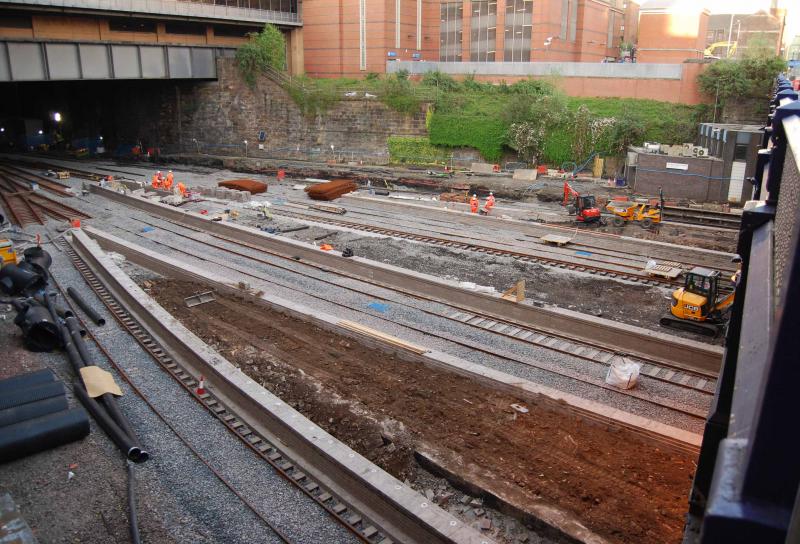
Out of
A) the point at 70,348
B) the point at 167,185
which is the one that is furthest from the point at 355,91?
the point at 70,348

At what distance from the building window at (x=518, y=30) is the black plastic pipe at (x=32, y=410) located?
41.9 m

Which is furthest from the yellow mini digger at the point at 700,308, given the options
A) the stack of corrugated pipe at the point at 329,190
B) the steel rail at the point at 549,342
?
the stack of corrugated pipe at the point at 329,190

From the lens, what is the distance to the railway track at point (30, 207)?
25938 millimetres

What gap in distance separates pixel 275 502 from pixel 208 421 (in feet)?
8.43

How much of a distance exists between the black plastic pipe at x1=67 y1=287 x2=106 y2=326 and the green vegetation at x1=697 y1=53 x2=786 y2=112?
107ft

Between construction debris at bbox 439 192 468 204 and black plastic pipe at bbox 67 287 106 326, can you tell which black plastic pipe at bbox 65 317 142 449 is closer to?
black plastic pipe at bbox 67 287 106 326

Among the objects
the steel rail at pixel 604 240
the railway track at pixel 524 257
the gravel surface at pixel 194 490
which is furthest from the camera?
the steel rail at pixel 604 240

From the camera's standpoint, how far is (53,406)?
1005 centimetres

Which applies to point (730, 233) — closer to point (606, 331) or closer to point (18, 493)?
point (606, 331)

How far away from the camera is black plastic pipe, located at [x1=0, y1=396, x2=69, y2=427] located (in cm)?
964

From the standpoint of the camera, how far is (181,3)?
4184cm

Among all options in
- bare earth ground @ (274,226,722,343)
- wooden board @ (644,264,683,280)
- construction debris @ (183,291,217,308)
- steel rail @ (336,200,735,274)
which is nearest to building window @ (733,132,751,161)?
steel rail @ (336,200,735,274)

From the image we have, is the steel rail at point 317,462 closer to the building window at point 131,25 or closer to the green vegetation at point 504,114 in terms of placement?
the green vegetation at point 504,114

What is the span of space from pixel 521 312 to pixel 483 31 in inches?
1491
